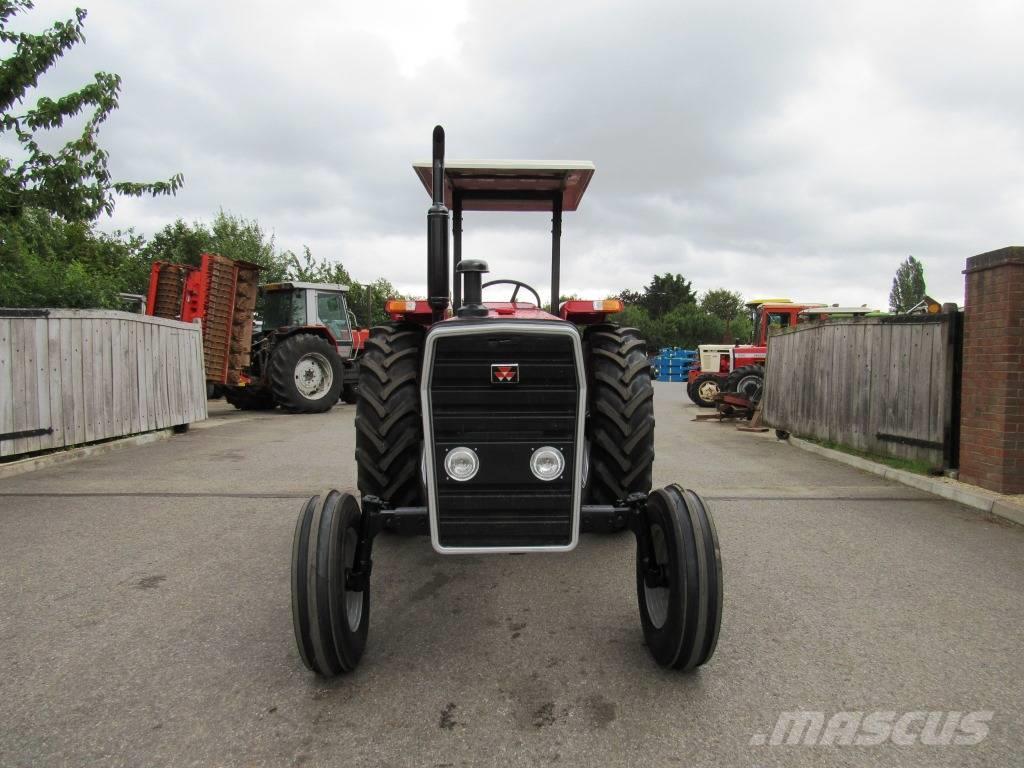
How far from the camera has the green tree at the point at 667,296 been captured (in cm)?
7181

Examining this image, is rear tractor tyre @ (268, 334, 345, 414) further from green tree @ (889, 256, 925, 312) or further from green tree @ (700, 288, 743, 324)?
green tree @ (889, 256, 925, 312)

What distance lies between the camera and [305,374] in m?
14.1

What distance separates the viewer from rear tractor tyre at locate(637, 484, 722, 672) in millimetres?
2703

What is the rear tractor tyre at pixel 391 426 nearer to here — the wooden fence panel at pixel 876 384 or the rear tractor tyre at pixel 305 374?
the wooden fence panel at pixel 876 384

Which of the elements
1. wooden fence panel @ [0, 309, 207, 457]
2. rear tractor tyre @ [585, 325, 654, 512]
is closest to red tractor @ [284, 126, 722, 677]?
rear tractor tyre @ [585, 325, 654, 512]

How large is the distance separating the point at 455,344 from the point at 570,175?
211 cm

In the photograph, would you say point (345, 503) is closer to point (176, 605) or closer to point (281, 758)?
point (281, 758)

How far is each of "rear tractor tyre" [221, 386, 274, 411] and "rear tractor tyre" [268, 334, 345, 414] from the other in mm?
872

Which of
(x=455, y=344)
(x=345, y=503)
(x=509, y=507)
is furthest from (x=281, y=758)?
(x=455, y=344)

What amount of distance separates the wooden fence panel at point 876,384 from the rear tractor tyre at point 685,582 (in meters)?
5.26

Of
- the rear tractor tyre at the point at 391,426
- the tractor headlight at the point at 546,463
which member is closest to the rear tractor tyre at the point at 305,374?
the rear tractor tyre at the point at 391,426

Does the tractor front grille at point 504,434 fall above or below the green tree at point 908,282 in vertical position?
below

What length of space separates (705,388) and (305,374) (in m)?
9.16

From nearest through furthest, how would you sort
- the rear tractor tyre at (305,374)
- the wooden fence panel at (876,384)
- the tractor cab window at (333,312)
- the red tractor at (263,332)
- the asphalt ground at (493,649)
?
the asphalt ground at (493,649)
the wooden fence panel at (876,384)
the red tractor at (263,332)
the rear tractor tyre at (305,374)
the tractor cab window at (333,312)
